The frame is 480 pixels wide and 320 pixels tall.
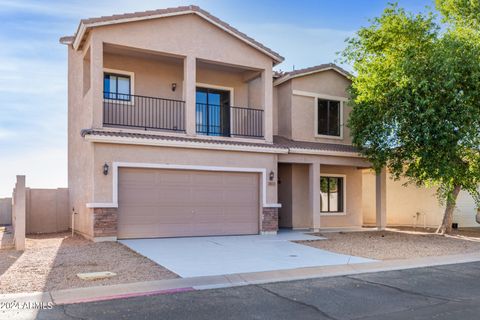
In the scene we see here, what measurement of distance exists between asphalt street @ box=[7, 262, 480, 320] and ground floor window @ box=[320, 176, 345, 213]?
11.3 metres

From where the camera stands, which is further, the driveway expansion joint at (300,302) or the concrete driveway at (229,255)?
the concrete driveway at (229,255)

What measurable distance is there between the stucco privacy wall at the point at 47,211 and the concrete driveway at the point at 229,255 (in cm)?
565

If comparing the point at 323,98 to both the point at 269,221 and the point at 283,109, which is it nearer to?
the point at 283,109

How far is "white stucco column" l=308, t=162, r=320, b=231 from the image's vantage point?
715 inches

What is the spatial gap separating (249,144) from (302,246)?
14.7 ft

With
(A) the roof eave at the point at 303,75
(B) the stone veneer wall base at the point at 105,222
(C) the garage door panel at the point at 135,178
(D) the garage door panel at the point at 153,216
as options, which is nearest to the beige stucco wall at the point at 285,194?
(A) the roof eave at the point at 303,75

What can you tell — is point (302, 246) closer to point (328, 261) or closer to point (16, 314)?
point (328, 261)

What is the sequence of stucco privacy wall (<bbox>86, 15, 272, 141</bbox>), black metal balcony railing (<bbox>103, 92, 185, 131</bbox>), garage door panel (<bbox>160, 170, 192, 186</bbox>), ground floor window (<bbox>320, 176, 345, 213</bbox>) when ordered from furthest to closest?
ground floor window (<bbox>320, 176, 345, 213</bbox>), black metal balcony railing (<bbox>103, 92, 185, 131</bbox>), garage door panel (<bbox>160, 170, 192, 186</bbox>), stucco privacy wall (<bbox>86, 15, 272, 141</bbox>)

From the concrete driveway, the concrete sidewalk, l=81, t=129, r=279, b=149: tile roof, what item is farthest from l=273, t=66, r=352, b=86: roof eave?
the concrete sidewalk

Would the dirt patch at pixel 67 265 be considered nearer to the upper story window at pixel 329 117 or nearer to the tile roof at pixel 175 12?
the tile roof at pixel 175 12

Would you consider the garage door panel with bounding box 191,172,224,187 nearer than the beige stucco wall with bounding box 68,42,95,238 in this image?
No

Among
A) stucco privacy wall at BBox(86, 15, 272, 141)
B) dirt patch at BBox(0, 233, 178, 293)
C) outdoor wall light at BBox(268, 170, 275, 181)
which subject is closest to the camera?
dirt patch at BBox(0, 233, 178, 293)

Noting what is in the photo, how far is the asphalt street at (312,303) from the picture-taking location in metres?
6.66

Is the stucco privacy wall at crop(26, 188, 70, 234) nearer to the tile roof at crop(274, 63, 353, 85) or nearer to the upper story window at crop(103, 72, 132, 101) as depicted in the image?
the upper story window at crop(103, 72, 132, 101)
